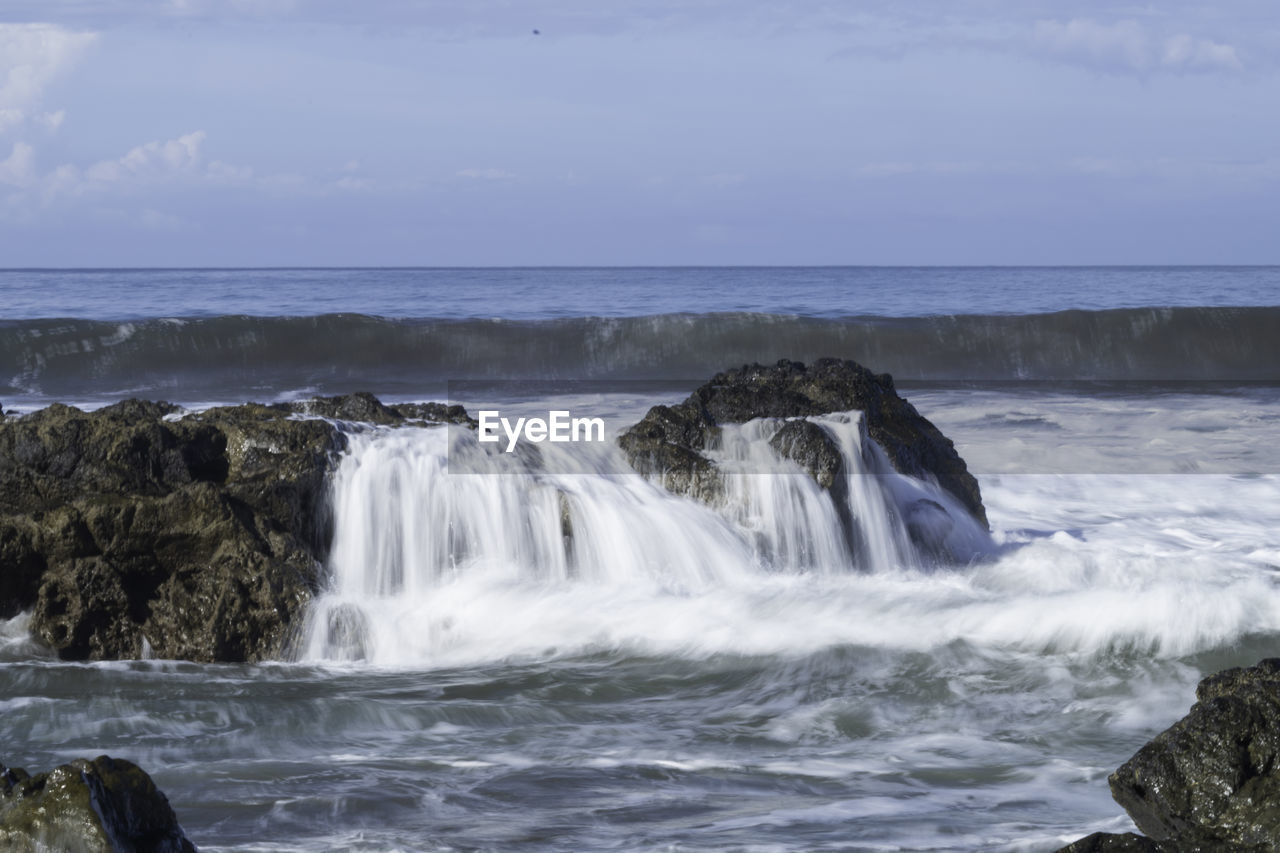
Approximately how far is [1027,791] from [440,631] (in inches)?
100

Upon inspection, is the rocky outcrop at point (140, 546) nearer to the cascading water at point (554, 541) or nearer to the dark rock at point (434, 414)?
the cascading water at point (554, 541)

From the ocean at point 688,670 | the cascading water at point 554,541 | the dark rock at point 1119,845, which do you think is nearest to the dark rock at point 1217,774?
the dark rock at point 1119,845

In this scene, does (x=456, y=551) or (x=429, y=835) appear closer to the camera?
(x=429, y=835)

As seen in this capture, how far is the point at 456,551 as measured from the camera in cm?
603

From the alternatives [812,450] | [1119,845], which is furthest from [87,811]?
[812,450]

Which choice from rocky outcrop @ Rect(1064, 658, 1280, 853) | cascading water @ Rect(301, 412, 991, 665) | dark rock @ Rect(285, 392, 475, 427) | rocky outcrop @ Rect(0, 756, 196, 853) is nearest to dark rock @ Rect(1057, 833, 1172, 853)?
rocky outcrop @ Rect(1064, 658, 1280, 853)

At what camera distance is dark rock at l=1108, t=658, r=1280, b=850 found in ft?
9.28

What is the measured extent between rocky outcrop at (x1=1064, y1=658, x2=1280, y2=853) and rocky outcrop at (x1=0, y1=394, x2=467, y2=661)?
136 inches

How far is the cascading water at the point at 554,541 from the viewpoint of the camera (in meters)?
5.60

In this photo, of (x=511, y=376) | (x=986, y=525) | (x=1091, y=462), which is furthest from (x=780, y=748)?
(x=511, y=376)

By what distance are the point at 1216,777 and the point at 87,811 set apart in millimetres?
2349

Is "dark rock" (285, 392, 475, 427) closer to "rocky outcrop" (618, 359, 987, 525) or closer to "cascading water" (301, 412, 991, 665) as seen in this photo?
"cascading water" (301, 412, 991, 665)

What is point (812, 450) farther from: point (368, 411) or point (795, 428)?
point (368, 411)

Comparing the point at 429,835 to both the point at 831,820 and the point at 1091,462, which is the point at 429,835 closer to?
the point at 831,820
